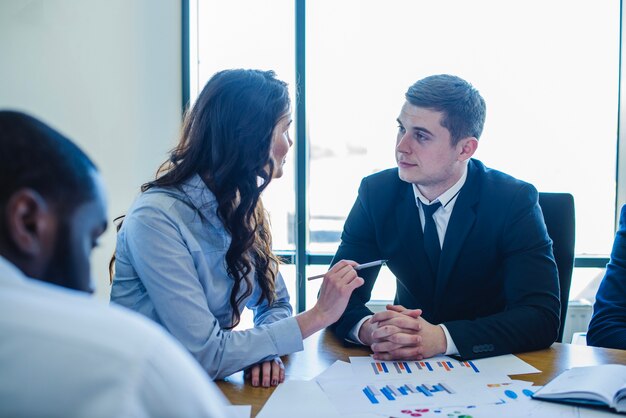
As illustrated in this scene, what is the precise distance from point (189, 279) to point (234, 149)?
372 millimetres

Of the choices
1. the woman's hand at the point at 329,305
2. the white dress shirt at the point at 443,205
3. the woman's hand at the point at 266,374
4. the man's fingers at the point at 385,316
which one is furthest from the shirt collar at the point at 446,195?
the woman's hand at the point at 266,374

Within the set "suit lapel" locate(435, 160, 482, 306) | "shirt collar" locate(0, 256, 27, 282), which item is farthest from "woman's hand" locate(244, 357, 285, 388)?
"shirt collar" locate(0, 256, 27, 282)

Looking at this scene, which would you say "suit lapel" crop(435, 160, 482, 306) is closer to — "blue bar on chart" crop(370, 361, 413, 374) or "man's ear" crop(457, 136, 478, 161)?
"man's ear" crop(457, 136, 478, 161)

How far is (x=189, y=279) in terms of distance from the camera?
1.39 m

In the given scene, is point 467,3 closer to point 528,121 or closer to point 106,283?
point 528,121

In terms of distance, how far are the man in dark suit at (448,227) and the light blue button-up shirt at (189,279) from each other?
0.34 metres

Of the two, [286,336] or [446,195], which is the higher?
[446,195]

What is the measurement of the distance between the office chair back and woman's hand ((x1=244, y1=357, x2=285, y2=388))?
114 cm

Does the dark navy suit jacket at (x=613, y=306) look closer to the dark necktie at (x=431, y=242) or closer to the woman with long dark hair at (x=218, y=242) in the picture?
the dark necktie at (x=431, y=242)

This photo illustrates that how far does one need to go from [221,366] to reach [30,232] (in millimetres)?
808

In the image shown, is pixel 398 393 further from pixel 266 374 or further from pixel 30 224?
pixel 30 224

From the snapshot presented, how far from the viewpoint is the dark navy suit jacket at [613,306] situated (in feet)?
5.73

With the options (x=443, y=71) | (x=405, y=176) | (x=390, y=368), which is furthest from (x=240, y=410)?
(x=443, y=71)

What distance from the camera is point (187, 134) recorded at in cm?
162
